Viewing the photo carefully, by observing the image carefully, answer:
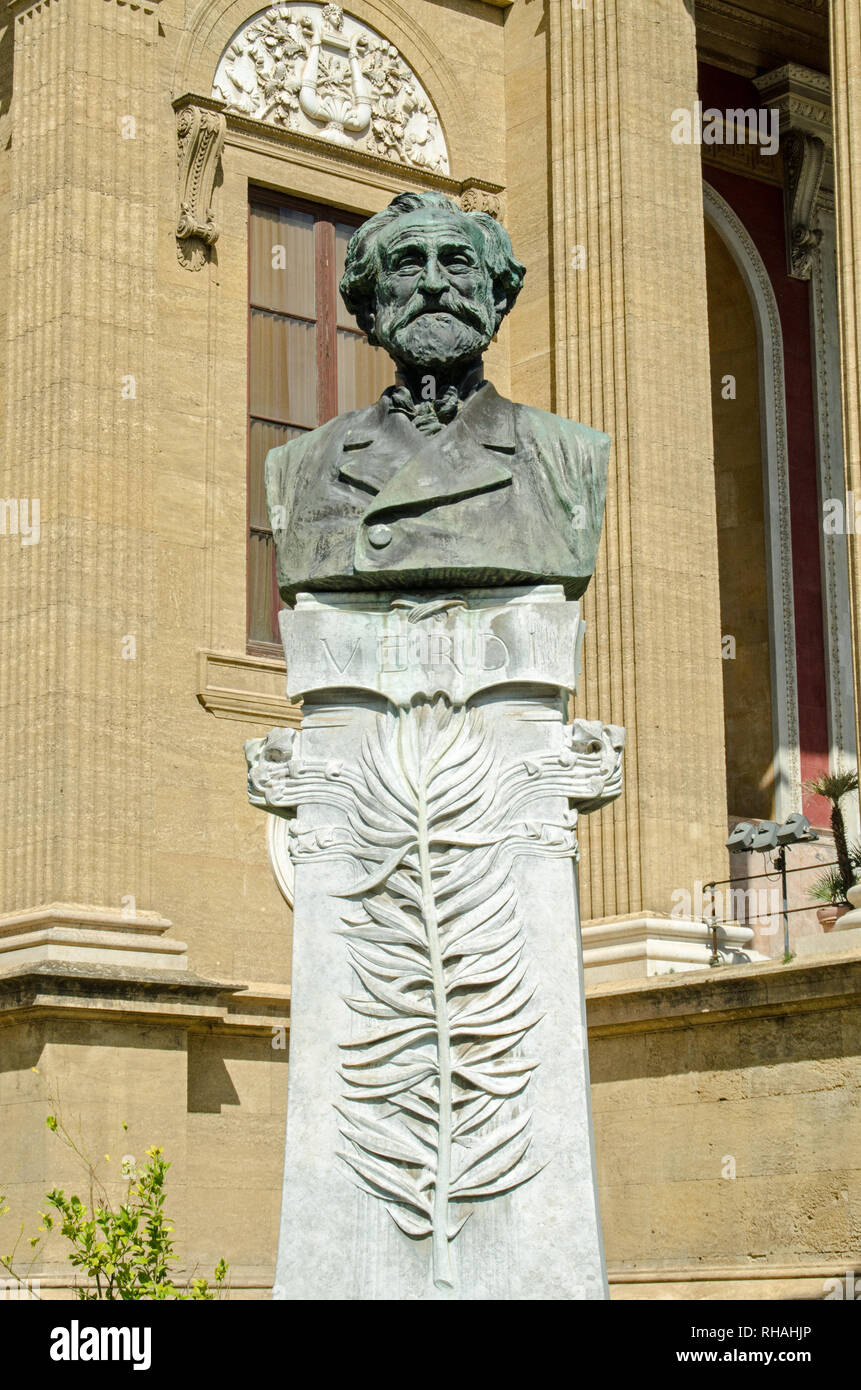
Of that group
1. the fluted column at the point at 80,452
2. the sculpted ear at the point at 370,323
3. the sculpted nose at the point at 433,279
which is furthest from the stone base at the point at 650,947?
the sculpted nose at the point at 433,279

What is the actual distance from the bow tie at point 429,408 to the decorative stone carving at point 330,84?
15.0 metres

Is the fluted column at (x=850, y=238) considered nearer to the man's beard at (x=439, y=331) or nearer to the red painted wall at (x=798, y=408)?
the red painted wall at (x=798, y=408)

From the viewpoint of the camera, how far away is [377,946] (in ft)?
24.0

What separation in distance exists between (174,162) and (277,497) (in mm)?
14392

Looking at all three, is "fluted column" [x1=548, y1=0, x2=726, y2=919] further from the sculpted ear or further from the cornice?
the sculpted ear

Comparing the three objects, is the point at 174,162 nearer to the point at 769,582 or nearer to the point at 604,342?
the point at 604,342

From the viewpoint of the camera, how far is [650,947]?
63.9 ft

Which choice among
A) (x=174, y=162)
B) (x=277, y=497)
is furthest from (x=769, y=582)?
(x=277, y=497)

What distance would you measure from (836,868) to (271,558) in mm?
7464

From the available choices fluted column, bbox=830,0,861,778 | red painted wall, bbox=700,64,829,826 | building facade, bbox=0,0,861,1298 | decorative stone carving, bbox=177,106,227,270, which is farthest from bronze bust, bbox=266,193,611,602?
red painted wall, bbox=700,64,829,826

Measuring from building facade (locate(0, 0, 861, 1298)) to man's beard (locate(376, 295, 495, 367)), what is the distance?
387 inches

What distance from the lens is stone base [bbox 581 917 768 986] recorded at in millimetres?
19516

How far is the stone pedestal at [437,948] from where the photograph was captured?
7.03m
